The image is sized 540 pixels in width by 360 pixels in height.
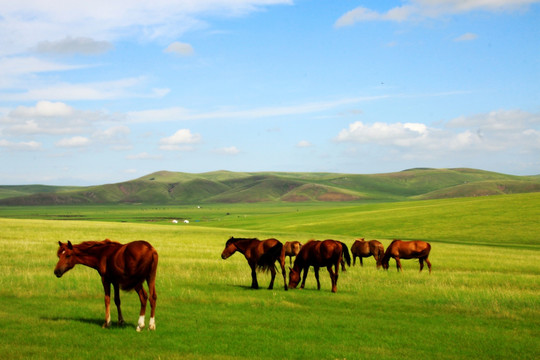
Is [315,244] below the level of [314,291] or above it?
above

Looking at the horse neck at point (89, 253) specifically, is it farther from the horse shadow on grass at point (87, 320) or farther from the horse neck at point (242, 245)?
the horse neck at point (242, 245)

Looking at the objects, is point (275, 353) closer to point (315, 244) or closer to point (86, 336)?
point (86, 336)

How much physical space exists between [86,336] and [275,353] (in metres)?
4.90

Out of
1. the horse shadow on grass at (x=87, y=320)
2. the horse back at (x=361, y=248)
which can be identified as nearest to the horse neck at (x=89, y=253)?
the horse shadow on grass at (x=87, y=320)

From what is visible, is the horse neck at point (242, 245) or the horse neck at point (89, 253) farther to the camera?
the horse neck at point (242, 245)

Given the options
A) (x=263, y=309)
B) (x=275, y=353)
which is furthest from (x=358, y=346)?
(x=263, y=309)

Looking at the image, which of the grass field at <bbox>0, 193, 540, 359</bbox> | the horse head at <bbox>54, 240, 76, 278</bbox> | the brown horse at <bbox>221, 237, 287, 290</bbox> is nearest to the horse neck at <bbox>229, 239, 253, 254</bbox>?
the brown horse at <bbox>221, 237, 287, 290</bbox>

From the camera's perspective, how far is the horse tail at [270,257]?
19.7 m

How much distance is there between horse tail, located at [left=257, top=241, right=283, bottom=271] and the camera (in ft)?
64.7

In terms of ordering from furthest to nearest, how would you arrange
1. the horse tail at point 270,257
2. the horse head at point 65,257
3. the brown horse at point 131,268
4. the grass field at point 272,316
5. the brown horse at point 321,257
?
the horse tail at point 270,257, the brown horse at point 321,257, the horse head at point 65,257, the brown horse at point 131,268, the grass field at point 272,316

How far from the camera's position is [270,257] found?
19.8m

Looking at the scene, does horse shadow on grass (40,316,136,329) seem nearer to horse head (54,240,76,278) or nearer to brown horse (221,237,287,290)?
horse head (54,240,76,278)

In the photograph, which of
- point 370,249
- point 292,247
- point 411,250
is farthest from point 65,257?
point 370,249

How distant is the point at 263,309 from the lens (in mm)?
15930
